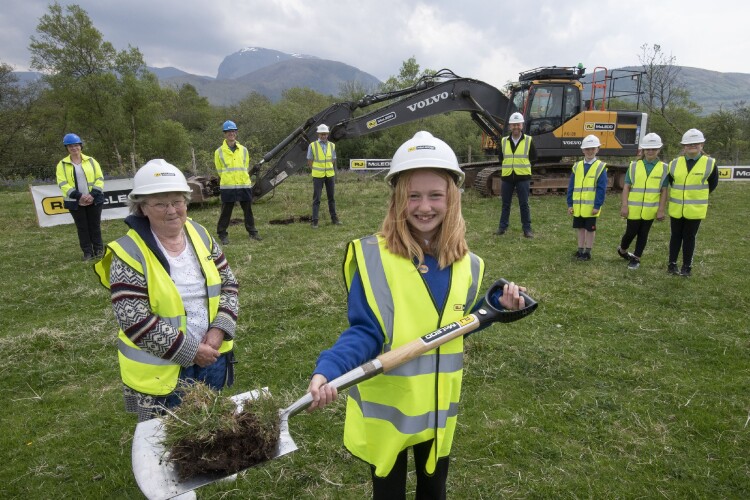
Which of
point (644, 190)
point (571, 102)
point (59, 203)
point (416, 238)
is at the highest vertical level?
point (571, 102)

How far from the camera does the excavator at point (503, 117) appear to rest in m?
12.6

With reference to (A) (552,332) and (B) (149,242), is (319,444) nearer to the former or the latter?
(B) (149,242)

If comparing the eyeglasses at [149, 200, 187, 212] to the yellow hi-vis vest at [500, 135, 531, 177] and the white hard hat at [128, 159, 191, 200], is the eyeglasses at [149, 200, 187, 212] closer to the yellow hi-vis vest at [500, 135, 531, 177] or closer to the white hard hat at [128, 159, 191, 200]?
the white hard hat at [128, 159, 191, 200]

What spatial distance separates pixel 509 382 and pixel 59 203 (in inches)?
473

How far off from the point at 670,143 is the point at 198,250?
42.4m

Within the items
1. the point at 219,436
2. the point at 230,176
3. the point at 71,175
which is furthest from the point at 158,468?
the point at 230,176

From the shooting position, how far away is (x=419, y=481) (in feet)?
6.64

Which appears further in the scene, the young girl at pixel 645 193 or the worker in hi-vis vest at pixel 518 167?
the worker in hi-vis vest at pixel 518 167

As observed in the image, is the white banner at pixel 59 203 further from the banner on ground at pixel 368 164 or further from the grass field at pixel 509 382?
the banner on ground at pixel 368 164

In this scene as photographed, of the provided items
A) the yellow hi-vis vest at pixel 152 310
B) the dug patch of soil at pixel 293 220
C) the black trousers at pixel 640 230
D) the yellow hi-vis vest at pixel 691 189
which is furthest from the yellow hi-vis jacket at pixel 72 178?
the yellow hi-vis vest at pixel 691 189

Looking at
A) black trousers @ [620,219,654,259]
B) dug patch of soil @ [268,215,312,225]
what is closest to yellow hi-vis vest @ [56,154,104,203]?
dug patch of soil @ [268,215,312,225]

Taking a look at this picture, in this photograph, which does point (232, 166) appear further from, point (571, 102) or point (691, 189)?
point (571, 102)

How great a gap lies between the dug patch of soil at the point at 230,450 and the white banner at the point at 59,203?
36.6 feet

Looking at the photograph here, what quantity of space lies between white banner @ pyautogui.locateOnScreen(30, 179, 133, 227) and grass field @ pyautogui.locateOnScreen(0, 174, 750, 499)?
404 cm
